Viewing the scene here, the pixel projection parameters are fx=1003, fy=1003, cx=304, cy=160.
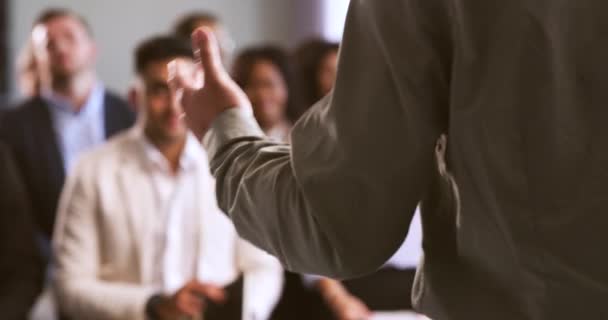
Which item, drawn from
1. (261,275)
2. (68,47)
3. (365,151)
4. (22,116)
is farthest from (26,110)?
(365,151)

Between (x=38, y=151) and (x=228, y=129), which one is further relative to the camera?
(x=38, y=151)

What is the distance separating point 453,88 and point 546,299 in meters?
0.18

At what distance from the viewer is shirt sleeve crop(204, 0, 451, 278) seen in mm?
775

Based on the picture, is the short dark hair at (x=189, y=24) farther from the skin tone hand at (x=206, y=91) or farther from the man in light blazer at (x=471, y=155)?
the man in light blazer at (x=471, y=155)

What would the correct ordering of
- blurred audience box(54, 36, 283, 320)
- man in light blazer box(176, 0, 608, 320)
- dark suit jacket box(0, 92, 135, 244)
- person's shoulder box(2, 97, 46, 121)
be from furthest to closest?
person's shoulder box(2, 97, 46, 121) → dark suit jacket box(0, 92, 135, 244) → blurred audience box(54, 36, 283, 320) → man in light blazer box(176, 0, 608, 320)

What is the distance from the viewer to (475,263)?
808 mm

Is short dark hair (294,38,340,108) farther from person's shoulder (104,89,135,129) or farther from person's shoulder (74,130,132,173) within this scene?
person's shoulder (74,130,132,173)

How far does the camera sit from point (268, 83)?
110 inches

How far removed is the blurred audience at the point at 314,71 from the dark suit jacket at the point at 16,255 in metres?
0.88

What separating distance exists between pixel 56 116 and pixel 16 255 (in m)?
0.79

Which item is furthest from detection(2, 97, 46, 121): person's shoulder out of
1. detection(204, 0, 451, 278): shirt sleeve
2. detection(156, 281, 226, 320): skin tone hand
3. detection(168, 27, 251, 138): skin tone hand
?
detection(204, 0, 451, 278): shirt sleeve

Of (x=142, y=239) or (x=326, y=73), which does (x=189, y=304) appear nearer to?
(x=142, y=239)

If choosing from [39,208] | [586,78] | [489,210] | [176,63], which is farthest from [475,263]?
[39,208]

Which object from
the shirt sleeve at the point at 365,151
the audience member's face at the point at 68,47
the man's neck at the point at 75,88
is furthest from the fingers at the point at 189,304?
the audience member's face at the point at 68,47
